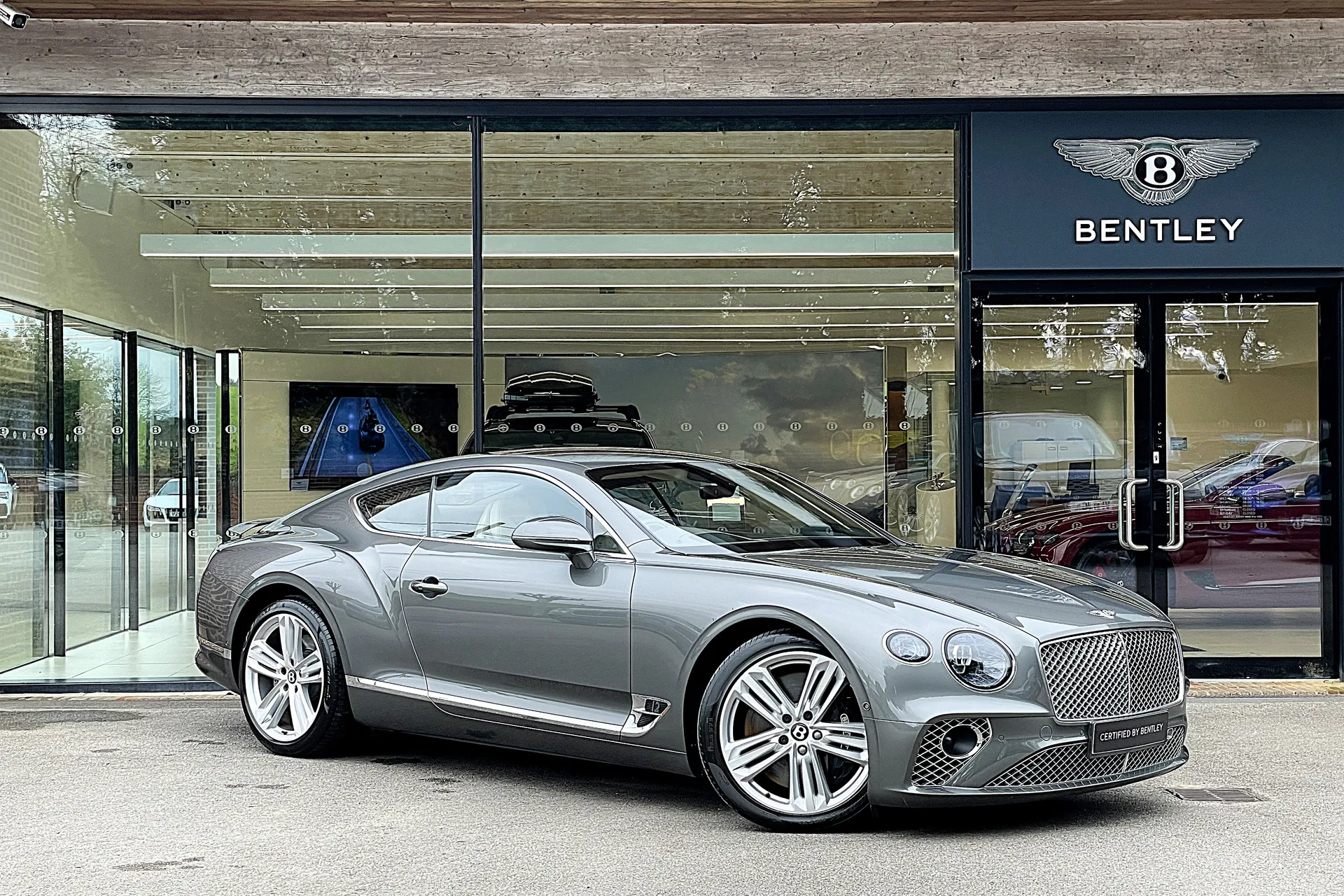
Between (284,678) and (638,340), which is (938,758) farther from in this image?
(638,340)

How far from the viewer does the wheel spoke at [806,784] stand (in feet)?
17.2

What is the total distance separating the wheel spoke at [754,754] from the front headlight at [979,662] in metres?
0.67

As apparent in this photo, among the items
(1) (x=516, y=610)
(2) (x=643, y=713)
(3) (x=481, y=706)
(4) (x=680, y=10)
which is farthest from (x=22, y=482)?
(2) (x=643, y=713)

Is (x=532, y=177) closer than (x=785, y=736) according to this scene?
No

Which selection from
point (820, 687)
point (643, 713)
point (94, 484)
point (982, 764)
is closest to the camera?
point (982, 764)

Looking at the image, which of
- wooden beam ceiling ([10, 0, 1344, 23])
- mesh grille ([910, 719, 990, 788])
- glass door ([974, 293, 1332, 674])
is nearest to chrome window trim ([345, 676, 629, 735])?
mesh grille ([910, 719, 990, 788])

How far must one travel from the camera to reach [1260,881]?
4.66m

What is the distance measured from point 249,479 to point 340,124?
2344 mm

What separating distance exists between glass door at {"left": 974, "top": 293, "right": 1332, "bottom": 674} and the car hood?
3206 mm

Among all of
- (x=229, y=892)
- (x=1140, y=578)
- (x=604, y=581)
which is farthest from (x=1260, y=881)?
(x=1140, y=578)

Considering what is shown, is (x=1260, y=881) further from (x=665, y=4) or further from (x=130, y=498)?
(x=130, y=498)

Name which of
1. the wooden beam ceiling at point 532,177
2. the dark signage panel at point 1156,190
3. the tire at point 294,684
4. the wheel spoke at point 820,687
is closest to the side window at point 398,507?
the tire at point 294,684

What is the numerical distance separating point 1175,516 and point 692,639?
4817mm

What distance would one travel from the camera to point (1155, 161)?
30.3 ft
